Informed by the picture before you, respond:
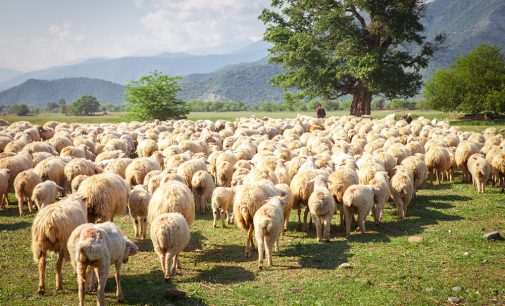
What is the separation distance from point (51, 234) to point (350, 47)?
3941cm

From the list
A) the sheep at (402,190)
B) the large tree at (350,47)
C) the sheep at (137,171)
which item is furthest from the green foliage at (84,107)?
the sheep at (402,190)

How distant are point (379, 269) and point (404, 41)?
3960 cm

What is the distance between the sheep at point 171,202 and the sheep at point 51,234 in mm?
2276

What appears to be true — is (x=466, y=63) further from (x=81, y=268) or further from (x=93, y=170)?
(x=81, y=268)

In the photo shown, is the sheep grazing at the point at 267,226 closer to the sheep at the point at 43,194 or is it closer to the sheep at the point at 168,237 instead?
the sheep at the point at 168,237

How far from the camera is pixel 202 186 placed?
14859mm

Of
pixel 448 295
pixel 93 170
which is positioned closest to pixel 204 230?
pixel 93 170

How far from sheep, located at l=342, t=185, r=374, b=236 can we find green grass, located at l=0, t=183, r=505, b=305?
1.30 feet

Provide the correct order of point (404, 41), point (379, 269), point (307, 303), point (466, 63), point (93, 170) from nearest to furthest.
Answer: point (307, 303)
point (379, 269)
point (93, 170)
point (404, 41)
point (466, 63)

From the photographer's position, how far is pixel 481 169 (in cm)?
1697

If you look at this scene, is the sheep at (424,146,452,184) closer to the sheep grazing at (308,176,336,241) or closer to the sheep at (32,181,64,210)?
the sheep grazing at (308,176,336,241)

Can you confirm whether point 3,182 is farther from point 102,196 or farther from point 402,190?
point 402,190

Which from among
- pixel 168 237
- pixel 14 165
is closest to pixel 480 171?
pixel 168 237

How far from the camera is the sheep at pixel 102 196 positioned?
11.5 m
